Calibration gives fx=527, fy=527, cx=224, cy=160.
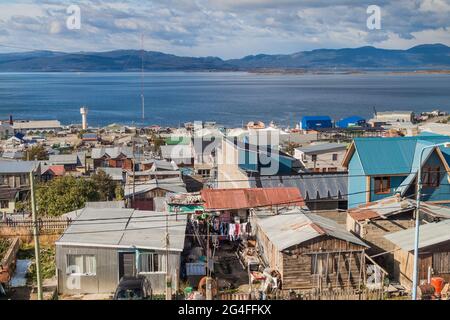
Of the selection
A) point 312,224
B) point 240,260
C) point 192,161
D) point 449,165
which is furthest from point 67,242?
point 192,161

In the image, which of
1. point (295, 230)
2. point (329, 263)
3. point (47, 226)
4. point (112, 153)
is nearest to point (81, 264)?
point (47, 226)

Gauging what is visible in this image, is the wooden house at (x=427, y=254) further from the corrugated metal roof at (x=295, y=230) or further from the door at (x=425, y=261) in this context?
the corrugated metal roof at (x=295, y=230)

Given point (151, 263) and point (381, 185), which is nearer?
point (151, 263)

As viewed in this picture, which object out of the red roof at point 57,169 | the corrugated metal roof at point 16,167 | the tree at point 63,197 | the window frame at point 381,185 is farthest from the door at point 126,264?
the red roof at point 57,169

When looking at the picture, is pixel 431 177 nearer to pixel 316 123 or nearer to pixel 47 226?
pixel 47 226

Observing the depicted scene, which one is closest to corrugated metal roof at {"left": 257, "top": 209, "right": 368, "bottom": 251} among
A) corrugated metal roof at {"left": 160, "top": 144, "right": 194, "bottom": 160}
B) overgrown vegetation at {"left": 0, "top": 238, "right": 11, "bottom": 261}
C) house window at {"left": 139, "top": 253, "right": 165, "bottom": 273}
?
house window at {"left": 139, "top": 253, "right": 165, "bottom": 273}
